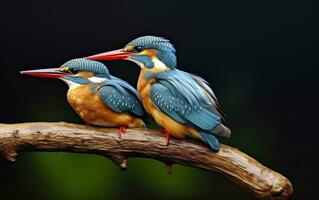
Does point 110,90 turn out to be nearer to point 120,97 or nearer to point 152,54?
point 120,97

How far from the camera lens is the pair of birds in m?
1.98

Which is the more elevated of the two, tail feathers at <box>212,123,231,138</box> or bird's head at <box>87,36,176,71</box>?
bird's head at <box>87,36,176,71</box>

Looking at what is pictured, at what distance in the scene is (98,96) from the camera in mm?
1997

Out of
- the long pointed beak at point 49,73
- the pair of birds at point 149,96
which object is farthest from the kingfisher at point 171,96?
the long pointed beak at point 49,73

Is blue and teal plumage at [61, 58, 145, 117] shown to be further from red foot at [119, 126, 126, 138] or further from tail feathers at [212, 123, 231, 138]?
tail feathers at [212, 123, 231, 138]

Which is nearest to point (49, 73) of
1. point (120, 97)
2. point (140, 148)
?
point (120, 97)

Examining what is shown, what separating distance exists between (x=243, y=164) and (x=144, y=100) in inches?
12.2

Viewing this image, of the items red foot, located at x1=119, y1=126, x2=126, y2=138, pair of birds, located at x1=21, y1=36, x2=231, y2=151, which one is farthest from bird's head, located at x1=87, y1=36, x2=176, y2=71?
red foot, located at x1=119, y1=126, x2=126, y2=138

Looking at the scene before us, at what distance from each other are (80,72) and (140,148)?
257mm

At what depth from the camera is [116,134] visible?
2.04 metres

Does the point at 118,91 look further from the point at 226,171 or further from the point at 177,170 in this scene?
the point at 177,170

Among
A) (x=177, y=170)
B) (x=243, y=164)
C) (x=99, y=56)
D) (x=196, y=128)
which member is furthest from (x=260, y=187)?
(x=177, y=170)

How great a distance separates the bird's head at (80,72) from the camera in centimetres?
202

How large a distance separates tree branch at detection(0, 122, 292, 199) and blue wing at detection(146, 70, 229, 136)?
8 cm
